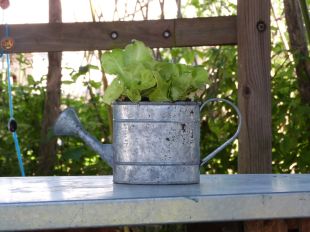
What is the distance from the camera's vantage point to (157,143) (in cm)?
224

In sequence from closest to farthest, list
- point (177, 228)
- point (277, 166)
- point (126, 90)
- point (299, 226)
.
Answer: point (299, 226), point (126, 90), point (177, 228), point (277, 166)

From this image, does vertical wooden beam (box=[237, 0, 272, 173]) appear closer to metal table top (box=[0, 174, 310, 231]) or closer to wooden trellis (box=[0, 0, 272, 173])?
wooden trellis (box=[0, 0, 272, 173])

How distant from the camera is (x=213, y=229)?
2.39 metres

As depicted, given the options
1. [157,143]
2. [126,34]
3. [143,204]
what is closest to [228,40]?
[126,34]

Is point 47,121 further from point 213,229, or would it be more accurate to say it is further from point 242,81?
point 213,229

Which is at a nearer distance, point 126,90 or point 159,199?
point 159,199

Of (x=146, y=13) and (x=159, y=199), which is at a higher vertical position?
(x=146, y=13)

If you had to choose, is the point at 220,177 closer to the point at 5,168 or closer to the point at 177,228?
the point at 177,228

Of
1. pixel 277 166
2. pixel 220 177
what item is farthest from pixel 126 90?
pixel 277 166

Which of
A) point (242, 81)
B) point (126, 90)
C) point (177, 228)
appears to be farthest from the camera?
point (177, 228)

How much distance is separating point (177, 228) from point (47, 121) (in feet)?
3.20

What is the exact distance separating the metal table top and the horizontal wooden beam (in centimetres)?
147

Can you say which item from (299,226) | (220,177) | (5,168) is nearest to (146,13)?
(5,168)

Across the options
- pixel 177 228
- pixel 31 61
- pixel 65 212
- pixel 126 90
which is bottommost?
pixel 177 228
